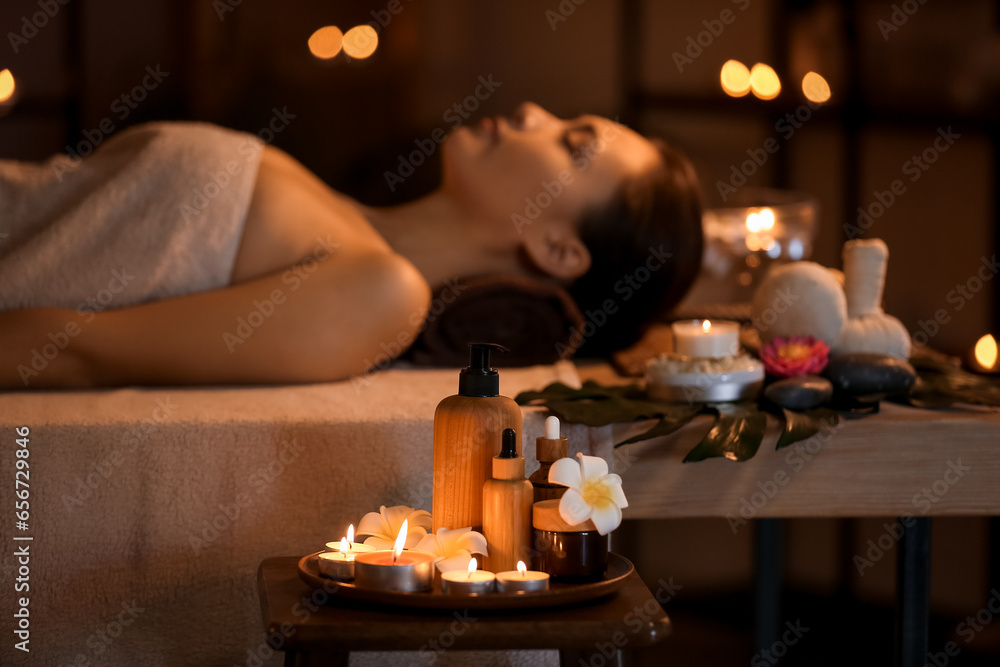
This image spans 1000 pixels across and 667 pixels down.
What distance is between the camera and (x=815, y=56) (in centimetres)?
219

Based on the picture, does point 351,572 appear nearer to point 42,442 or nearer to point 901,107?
point 42,442

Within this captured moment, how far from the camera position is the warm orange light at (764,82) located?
2209mm

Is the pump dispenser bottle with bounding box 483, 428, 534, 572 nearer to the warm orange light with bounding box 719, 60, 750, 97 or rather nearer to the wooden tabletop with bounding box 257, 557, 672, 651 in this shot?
the wooden tabletop with bounding box 257, 557, 672, 651

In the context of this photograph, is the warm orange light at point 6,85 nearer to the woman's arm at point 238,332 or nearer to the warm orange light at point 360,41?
the warm orange light at point 360,41

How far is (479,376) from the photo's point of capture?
893mm

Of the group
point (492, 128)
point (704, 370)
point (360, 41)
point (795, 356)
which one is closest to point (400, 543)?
point (704, 370)

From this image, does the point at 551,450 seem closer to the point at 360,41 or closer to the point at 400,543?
the point at 400,543

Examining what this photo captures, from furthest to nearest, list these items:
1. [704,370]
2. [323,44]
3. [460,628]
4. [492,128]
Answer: [323,44], [492,128], [704,370], [460,628]

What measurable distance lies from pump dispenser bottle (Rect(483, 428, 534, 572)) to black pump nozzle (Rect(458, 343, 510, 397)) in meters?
→ 0.06

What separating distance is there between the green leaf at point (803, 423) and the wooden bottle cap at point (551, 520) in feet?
1.42

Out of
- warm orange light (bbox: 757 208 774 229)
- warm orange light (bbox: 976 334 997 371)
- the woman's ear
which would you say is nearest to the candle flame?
the woman's ear

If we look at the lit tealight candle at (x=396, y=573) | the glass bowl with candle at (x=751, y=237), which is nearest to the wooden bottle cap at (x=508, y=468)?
the lit tealight candle at (x=396, y=573)

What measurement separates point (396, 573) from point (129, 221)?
39.2 inches

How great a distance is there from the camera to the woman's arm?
134cm
